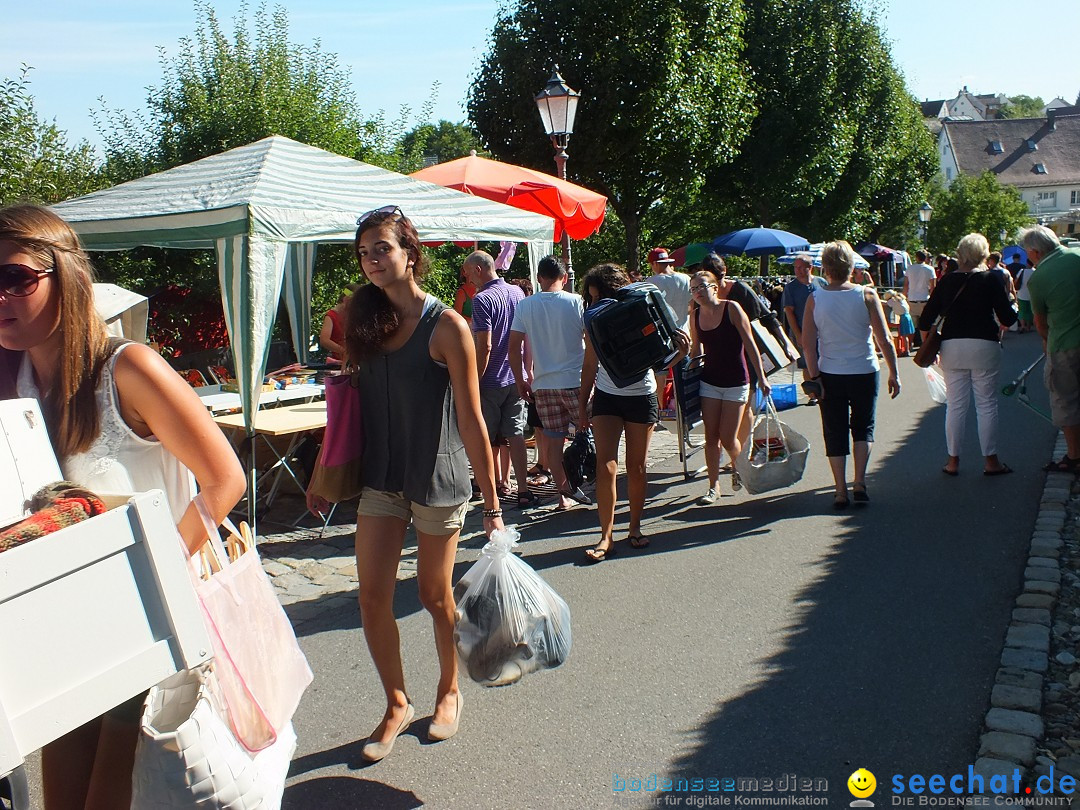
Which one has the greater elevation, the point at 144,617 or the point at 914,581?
the point at 144,617

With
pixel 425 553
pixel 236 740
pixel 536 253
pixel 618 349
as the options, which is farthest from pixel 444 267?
pixel 236 740

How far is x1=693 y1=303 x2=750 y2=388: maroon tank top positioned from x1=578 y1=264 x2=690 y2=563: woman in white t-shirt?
985 millimetres

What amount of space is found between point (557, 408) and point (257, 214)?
2517 mm

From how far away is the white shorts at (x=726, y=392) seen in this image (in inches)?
281

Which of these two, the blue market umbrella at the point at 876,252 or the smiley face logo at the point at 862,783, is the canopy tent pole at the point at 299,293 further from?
the blue market umbrella at the point at 876,252

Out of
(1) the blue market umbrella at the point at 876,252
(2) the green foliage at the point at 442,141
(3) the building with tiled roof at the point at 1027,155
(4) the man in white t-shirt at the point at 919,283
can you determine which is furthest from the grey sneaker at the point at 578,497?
(3) the building with tiled roof at the point at 1027,155

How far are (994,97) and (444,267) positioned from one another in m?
147

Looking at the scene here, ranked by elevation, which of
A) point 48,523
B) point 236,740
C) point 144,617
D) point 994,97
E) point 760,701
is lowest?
point 760,701

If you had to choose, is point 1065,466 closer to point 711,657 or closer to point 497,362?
point 497,362

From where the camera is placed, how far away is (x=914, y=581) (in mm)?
5281

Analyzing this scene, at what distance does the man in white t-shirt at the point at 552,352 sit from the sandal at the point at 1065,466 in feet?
12.3


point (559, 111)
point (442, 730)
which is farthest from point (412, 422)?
point (559, 111)

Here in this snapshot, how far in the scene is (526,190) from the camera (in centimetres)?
1088

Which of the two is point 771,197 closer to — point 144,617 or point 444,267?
point 444,267
